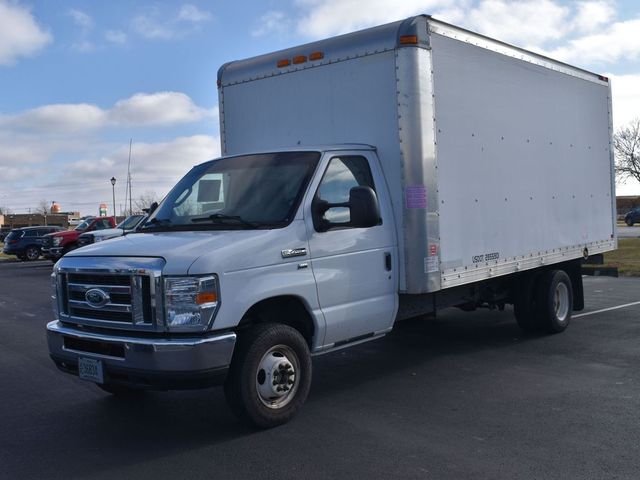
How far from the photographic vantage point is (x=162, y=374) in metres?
4.66

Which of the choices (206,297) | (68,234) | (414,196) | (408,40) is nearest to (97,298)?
(206,297)

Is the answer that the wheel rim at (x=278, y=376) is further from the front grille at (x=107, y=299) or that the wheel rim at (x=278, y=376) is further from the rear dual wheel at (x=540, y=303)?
the rear dual wheel at (x=540, y=303)

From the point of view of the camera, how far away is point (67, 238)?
26.2 meters

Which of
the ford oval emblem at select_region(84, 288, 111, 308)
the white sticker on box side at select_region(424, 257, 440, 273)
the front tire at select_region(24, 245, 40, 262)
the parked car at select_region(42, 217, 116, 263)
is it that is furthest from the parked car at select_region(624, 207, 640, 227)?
the ford oval emblem at select_region(84, 288, 111, 308)

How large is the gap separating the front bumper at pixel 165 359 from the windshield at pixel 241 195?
110 cm

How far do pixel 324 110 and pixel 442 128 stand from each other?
123cm

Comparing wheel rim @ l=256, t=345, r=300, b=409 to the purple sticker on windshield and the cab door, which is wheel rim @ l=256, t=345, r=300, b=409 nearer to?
the cab door

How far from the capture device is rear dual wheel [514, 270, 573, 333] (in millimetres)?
8617

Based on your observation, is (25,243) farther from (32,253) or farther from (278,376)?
(278,376)

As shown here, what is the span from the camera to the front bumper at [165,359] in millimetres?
4645

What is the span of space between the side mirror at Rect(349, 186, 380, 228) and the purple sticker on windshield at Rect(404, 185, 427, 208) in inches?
31.0

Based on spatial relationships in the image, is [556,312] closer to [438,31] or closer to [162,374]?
[438,31]

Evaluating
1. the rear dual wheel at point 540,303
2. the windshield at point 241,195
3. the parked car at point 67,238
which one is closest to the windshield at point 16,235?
the parked car at point 67,238

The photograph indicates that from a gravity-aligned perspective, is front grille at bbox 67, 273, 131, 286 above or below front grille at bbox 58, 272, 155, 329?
above
